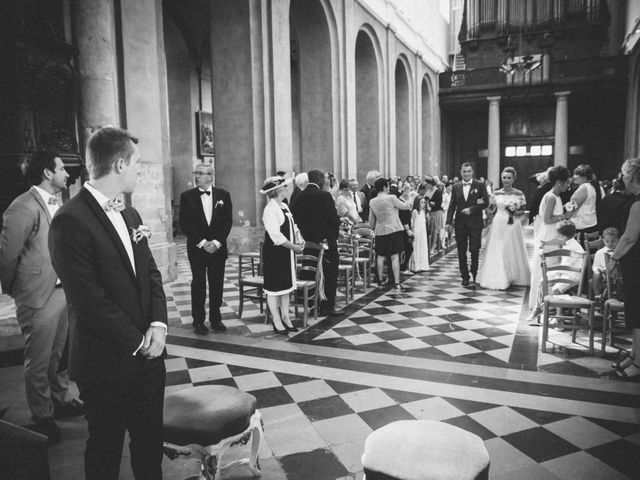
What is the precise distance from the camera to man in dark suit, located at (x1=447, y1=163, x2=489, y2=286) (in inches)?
316

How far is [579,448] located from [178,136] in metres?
15.1

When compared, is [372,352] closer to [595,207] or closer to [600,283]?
[600,283]

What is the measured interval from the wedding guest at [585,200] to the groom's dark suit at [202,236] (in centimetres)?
485

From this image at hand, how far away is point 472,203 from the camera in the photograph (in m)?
8.06

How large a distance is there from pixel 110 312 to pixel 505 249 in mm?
7266

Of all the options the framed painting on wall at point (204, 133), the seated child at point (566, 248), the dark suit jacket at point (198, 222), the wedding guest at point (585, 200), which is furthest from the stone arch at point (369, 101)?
the dark suit jacket at point (198, 222)

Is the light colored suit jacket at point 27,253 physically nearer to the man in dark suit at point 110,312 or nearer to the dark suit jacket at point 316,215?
the man in dark suit at point 110,312

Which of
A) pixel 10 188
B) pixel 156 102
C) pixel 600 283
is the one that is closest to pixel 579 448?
pixel 600 283

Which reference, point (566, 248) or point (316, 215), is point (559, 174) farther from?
point (316, 215)

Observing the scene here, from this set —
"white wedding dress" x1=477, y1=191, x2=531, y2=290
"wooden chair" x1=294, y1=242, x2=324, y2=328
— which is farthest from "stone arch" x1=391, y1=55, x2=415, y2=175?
"wooden chair" x1=294, y1=242, x2=324, y2=328

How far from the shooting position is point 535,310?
19.9 feet

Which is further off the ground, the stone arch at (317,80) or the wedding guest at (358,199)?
the stone arch at (317,80)

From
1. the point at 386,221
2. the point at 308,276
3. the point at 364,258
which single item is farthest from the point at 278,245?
the point at 364,258

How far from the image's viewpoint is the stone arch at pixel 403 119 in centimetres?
2159
